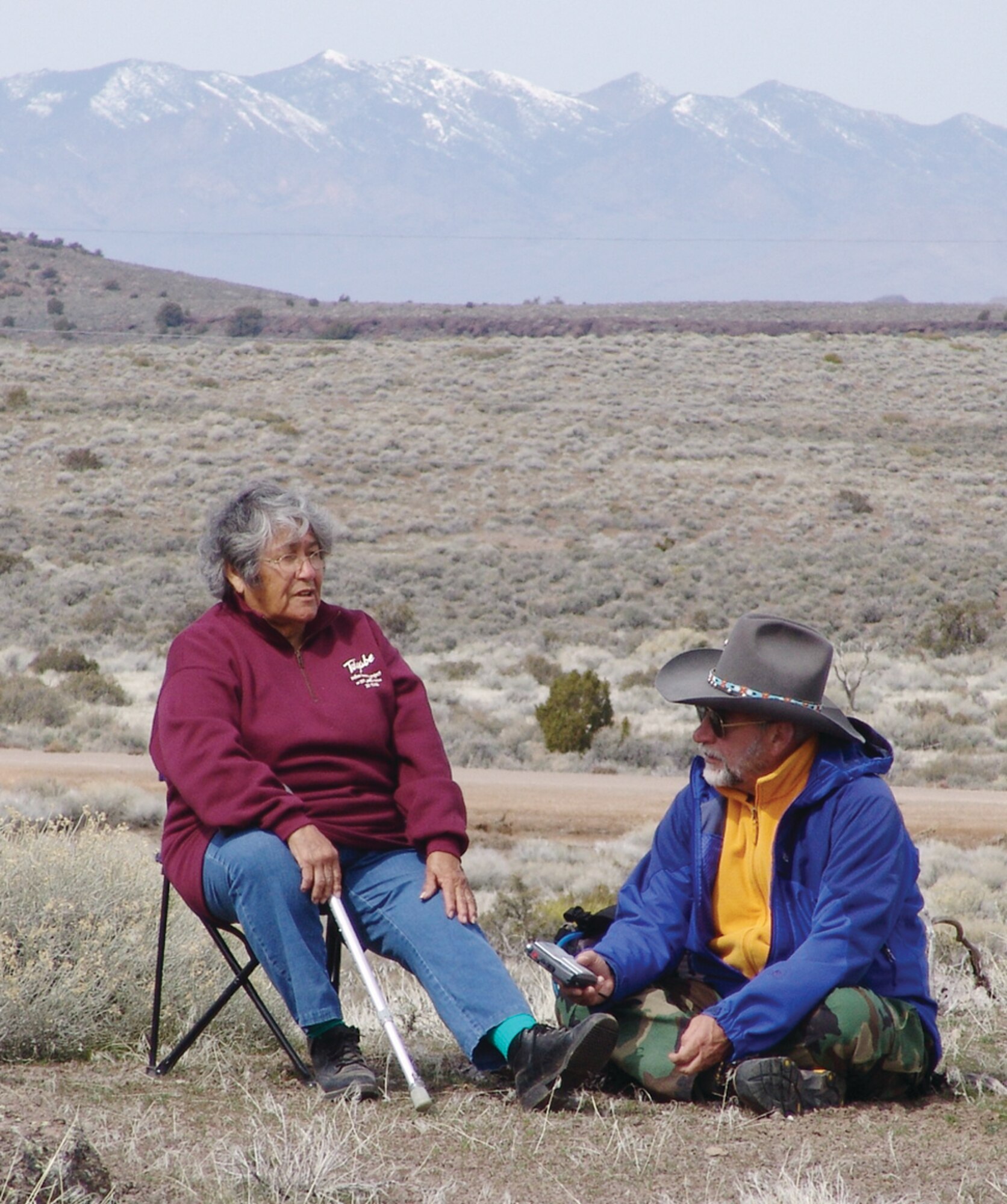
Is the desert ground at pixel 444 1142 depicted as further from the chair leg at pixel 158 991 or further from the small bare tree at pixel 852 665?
the small bare tree at pixel 852 665

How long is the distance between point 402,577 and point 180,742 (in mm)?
23190

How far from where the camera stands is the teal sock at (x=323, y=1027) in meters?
3.56

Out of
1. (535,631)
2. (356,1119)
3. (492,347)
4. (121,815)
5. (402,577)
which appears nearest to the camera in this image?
(356,1119)

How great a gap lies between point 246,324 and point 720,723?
56.8 meters

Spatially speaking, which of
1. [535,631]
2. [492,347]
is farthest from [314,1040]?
[492,347]

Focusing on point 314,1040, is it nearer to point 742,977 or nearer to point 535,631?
point 742,977

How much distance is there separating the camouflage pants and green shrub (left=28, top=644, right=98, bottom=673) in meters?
16.0

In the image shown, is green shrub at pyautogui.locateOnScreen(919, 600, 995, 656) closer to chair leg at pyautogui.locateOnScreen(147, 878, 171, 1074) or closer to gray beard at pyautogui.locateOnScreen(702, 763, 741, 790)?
gray beard at pyautogui.locateOnScreen(702, 763, 741, 790)

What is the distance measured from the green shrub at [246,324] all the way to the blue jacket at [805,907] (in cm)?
5439

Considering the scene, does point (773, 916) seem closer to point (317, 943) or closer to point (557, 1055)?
point (557, 1055)

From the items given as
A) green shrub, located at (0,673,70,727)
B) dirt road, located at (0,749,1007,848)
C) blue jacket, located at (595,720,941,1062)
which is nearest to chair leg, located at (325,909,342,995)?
blue jacket, located at (595,720,941,1062)

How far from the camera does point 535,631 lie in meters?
22.8

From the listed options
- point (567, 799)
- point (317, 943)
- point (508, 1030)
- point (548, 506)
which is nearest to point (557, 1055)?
point (508, 1030)

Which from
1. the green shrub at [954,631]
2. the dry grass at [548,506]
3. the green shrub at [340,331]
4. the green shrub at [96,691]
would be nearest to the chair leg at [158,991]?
the dry grass at [548,506]
